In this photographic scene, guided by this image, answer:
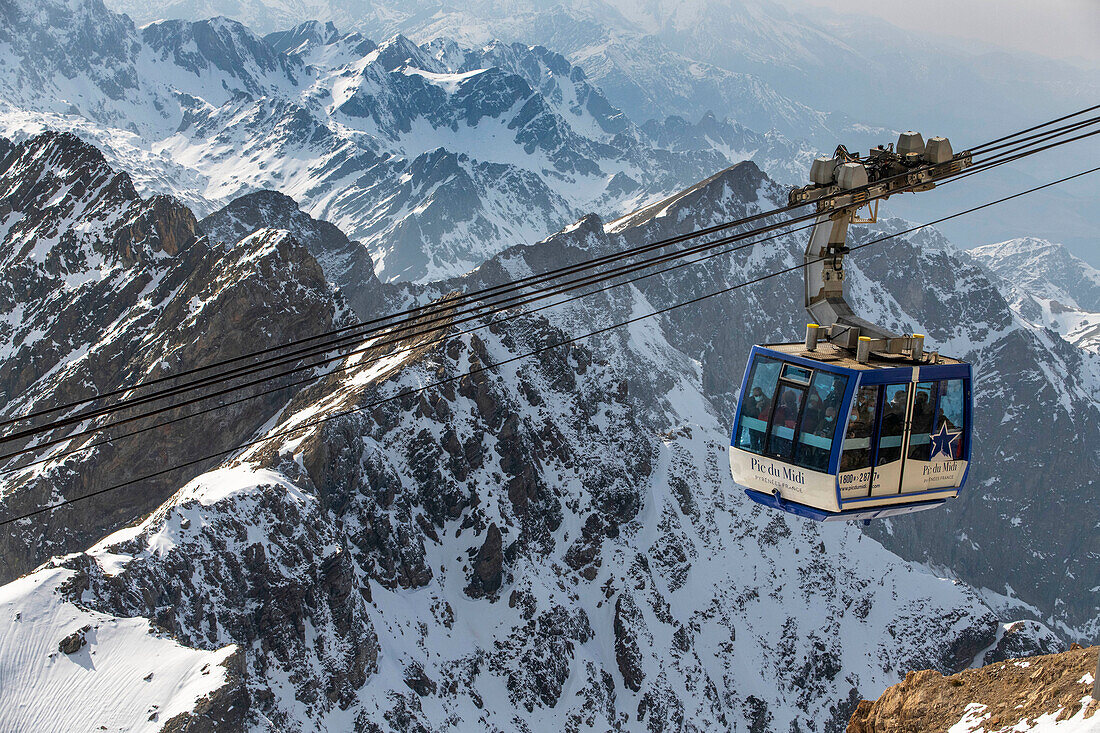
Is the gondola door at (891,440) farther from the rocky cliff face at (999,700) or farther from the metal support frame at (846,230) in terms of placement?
the rocky cliff face at (999,700)

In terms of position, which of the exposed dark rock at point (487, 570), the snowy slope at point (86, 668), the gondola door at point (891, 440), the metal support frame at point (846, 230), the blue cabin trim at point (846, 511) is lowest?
the exposed dark rock at point (487, 570)

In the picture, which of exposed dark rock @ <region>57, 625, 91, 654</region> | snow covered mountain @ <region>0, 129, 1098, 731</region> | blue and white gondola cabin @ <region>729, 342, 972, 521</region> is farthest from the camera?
snow covered mountain @ <region>0, 129, 1098, 731</region>

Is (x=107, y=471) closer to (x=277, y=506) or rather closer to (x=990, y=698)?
(x=277, y=506)

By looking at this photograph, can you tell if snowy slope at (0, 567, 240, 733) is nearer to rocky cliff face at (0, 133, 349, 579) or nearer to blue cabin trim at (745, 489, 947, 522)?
rocky cliff face at (0, 133, 349, 579)

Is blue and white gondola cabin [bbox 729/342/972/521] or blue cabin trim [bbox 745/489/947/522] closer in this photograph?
blue and white gondola cabin [bbox 729/342/972/521]

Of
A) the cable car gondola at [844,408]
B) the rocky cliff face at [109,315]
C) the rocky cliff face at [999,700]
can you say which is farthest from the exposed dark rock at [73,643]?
the cable car gondola at [844,408]

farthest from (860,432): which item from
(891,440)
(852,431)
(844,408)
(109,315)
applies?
(109,315)

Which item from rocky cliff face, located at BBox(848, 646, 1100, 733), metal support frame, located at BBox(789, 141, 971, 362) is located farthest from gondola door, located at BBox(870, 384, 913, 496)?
rocky cliff face, located at BBox(848, 646, 1100, 733)
